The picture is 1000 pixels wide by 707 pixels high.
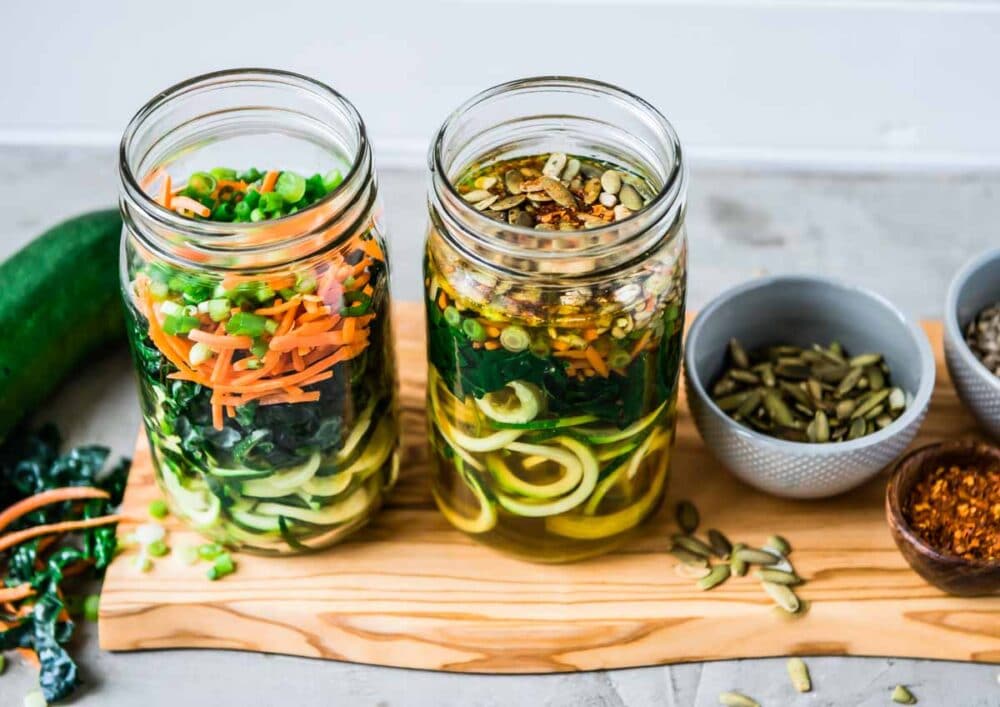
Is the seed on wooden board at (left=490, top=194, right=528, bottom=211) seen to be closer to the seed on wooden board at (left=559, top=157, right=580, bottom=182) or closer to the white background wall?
the seed on wooden board at (left=559, top=157, right=580, bottom=182)

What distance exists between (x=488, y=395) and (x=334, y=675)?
17.3 inches

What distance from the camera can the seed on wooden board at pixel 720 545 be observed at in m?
1.61

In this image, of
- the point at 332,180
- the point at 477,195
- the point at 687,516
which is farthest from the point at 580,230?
the point at 687,516

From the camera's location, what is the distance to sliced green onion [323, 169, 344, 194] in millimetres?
1410

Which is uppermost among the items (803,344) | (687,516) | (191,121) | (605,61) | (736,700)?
(191,121)

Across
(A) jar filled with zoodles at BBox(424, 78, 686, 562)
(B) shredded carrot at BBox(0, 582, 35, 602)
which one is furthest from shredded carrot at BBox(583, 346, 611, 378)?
(B) shredded carrot at BBox(0, 582, 35, 602)

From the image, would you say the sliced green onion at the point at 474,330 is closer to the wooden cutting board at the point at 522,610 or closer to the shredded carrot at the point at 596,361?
the shredded carrot at the point at 596,361

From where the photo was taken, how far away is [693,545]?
1610 mm

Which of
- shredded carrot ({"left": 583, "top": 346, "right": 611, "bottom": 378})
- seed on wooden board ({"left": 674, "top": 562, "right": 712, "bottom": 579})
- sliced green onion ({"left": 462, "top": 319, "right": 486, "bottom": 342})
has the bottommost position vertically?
seed on wooden board ({"left": 674, "top": 562, "right": 712, "bottom": 579})

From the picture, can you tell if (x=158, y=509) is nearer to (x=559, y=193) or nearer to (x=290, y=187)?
(x=290, y=187)

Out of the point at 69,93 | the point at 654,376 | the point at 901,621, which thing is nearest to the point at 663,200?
the point at 654,376

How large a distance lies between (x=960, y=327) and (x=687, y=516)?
45cm

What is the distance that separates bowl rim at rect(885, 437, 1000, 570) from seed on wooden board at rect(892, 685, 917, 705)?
0.17m

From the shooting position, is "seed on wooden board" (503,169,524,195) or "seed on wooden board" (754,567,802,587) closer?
"seed on wooden board" (503,169,524,195)
